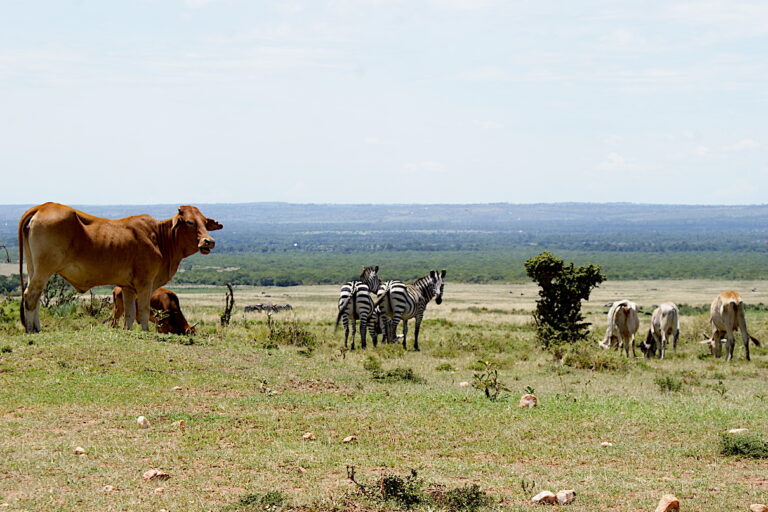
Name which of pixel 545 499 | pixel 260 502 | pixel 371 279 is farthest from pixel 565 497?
pixel 371 279

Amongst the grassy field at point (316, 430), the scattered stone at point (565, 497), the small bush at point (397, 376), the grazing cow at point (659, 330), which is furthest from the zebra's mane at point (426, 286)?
the scattered stone at point (565, 497)

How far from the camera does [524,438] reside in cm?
1063

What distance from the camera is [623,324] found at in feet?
77.2

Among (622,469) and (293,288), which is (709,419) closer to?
(622,469)

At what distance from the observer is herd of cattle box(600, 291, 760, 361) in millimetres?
23391

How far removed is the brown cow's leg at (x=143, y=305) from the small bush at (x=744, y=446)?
35.8 ft

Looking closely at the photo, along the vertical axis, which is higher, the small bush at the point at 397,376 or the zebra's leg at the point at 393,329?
the small bush at the point at 397,376

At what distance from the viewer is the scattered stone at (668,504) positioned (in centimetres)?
750

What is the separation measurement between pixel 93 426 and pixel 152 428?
28.5 inches

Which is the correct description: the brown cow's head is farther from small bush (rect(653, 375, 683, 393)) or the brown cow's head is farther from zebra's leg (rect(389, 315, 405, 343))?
small bush (rect(653, 375, 683, 393))

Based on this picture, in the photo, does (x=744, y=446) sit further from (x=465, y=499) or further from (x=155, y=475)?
(x=155, y=475)

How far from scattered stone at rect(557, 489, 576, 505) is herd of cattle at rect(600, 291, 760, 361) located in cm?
1573

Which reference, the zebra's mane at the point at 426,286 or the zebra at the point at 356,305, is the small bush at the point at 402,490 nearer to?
the zebra at the point at 356,305

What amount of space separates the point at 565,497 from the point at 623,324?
1626 cm
